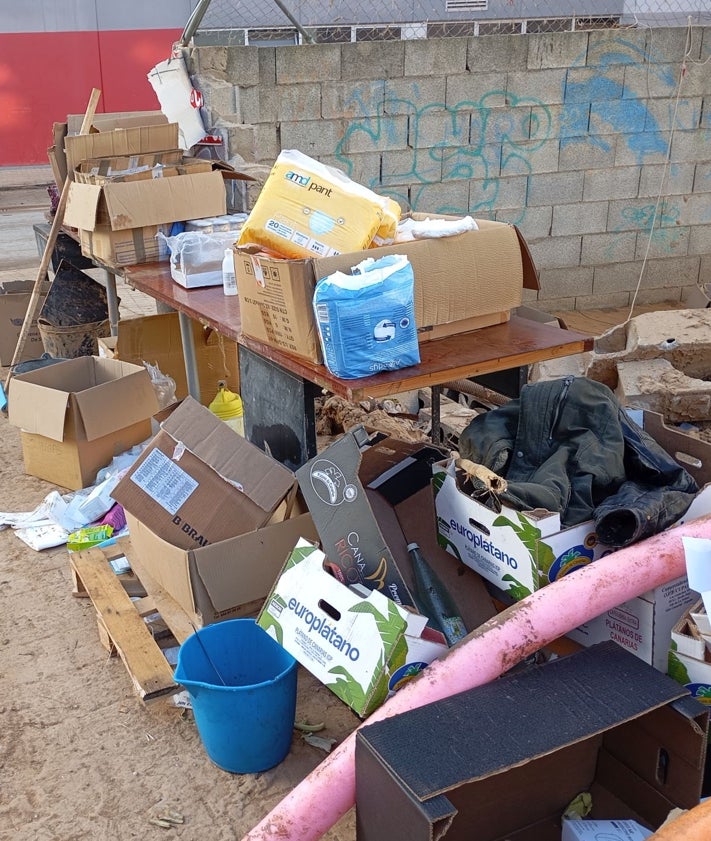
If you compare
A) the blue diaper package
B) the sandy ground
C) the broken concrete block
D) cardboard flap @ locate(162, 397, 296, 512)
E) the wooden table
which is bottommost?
the sandy ground

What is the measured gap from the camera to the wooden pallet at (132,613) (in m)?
2.66

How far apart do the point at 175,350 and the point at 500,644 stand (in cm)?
331

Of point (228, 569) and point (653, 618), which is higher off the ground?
point (653, 618)

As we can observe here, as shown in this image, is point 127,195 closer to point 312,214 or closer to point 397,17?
point 312,214

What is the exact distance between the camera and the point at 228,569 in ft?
9.37

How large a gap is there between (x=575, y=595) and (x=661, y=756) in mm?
436

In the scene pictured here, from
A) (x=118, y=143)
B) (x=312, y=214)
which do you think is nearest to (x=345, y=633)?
(x=312, y=214)

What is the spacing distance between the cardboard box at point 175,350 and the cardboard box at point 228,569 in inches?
78.3

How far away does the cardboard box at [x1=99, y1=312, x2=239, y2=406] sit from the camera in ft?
15.6

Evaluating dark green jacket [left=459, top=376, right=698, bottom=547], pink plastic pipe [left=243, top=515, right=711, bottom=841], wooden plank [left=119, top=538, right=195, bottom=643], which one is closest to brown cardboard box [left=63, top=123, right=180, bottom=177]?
wooden plank [left=119, top=538, right=195, bottom=643]

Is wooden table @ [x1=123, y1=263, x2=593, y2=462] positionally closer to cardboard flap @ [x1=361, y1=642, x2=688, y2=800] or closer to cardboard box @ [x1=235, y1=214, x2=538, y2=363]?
cardboard box @ [x1=235, y1=214, x2=538, y2=363]

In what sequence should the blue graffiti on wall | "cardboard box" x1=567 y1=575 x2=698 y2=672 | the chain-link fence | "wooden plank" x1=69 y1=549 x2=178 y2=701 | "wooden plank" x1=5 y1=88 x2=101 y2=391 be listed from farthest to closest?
the chain-link fence
the blue graffiti on wall
"wooden plank" x1=5 y1=88 x2=101 y2=391
"wooden plank" x1=69 y1=549 x2=178 y2=701
"cardboard box" x1=567 y1=575 x2=698 y2=672

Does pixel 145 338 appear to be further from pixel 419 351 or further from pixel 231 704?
pixel 231 704

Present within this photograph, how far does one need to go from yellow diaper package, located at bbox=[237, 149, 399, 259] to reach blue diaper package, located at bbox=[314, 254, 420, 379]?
240 mm
